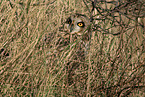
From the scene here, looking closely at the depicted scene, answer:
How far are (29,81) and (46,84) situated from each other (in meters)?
0.12

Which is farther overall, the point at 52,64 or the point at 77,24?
the point at 77,24

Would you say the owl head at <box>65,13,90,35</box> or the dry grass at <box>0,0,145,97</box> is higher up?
the owl head at <box>65,13,90,35</box>

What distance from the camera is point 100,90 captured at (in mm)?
1072

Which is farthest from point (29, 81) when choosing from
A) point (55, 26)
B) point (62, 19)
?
point (62, 19)

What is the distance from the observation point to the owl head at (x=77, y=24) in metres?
1.34

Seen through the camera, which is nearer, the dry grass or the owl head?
the dry grass

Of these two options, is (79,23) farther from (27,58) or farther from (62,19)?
(27,58)

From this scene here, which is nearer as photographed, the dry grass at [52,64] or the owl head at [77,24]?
the dry grass at [52,64]

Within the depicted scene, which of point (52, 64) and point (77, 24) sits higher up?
point (77, 24)

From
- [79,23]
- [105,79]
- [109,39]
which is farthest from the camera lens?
[79,23]

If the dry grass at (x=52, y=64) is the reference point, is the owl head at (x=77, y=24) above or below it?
above

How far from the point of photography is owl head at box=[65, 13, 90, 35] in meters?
1.34

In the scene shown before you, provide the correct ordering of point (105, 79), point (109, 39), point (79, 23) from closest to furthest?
point (105, 79), point (109, 39), point (79, 23)

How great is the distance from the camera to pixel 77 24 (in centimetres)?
138
